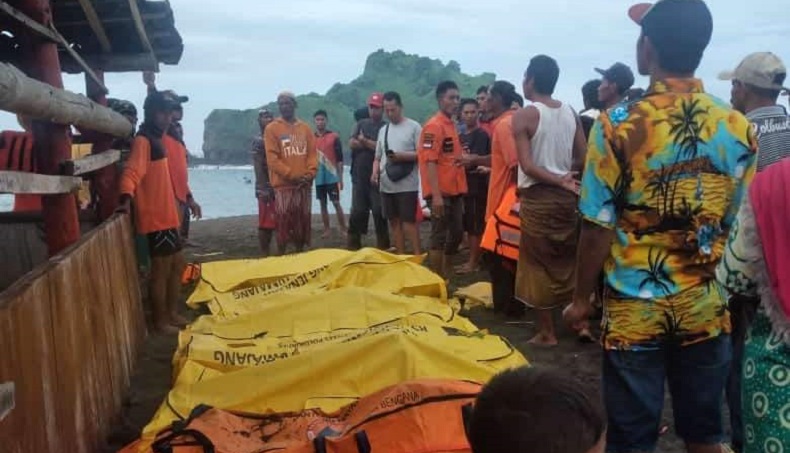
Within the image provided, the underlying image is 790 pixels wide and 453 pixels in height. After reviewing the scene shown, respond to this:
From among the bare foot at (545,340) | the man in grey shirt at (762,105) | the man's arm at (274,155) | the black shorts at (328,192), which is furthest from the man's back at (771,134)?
the black shorts at (328,192)

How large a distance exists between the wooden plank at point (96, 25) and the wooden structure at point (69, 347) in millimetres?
2370

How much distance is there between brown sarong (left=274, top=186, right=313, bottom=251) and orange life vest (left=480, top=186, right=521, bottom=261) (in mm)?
3572

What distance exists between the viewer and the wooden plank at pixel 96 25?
22.2 feet

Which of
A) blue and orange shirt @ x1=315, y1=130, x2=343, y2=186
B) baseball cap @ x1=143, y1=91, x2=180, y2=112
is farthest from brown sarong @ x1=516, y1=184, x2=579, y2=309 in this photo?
blue and orange shirt @ x1=315, y1=130, x2=343, y2=186

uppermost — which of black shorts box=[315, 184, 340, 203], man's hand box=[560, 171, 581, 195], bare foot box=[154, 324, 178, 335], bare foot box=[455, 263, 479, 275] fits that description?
man's hand box=[560, 171, 581, 195]

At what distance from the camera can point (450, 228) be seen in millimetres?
8492

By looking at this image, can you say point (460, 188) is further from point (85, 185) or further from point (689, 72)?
point (689, 72)

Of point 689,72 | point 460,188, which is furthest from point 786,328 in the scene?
point 460,188

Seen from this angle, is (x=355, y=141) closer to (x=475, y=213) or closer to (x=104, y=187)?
(x=475, y=213)

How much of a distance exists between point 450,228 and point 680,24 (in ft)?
19.4

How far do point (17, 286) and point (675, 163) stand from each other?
236cm

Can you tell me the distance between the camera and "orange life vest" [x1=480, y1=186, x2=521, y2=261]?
6082 millimetres

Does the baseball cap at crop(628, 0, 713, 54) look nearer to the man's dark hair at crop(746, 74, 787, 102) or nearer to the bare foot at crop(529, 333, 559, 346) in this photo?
the man's dark hair at crop(746, 74, 787, 102)

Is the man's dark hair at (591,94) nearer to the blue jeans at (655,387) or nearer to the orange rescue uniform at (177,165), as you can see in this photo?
the orange rescue uniform at (177,165)
